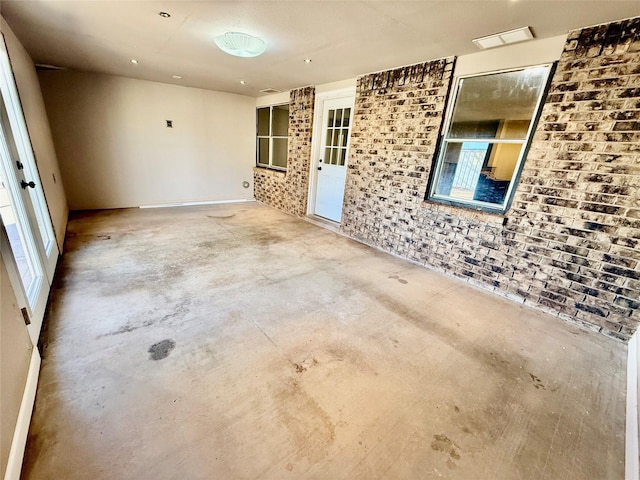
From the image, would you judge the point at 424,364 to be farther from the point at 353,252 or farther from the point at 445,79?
the point at 445,79

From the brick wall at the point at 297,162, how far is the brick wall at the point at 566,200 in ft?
6.44

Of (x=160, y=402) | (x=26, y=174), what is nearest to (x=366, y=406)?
(x=160, y=402)

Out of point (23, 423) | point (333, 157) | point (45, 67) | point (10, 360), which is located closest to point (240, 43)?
point (333, 157)

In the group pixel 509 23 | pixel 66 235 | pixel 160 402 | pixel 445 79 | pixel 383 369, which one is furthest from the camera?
pixel 66 235

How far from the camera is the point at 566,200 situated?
8.02 ft

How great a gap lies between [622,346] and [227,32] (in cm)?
451

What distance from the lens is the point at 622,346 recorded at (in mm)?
2252

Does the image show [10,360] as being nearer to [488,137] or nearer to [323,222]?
[488,137]

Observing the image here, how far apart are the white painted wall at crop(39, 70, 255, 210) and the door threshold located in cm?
250

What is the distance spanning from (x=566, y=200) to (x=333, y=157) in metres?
3.37

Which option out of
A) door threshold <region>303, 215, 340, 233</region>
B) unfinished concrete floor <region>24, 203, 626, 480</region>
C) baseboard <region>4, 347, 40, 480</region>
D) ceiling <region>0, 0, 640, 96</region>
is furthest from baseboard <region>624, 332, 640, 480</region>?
door threshold <region>303, 215, 340, 233</region>

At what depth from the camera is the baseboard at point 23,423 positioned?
1092 mm

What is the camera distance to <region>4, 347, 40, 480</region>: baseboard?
3.58 ft

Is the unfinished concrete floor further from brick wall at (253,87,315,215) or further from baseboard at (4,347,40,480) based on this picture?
brick wall at (253,87,315,215)
